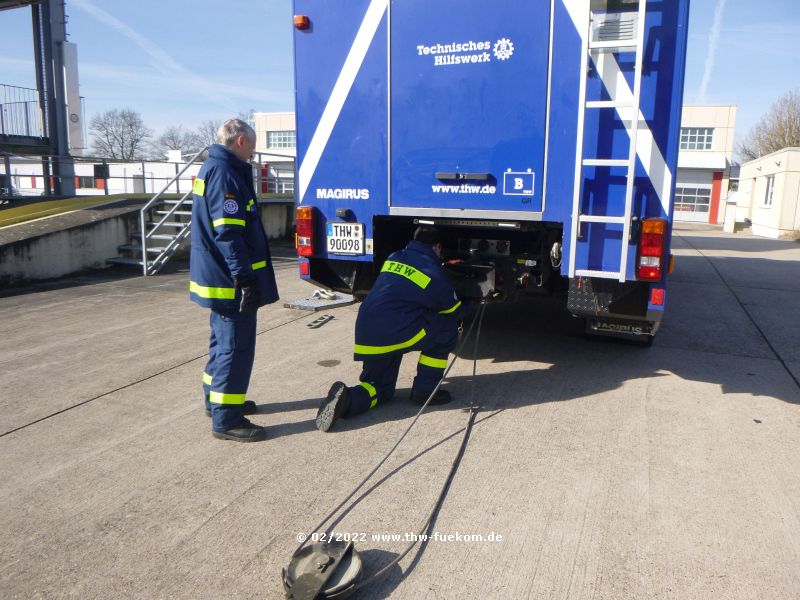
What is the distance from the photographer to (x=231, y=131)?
363 cm

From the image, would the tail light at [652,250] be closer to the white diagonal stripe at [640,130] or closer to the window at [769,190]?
the white diagonal stripe at [640,130]

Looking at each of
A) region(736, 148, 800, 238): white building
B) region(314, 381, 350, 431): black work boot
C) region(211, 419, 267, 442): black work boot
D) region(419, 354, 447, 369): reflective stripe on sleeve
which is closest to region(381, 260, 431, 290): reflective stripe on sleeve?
region(419, 354, 447, 369): reflective stripe on sleeve

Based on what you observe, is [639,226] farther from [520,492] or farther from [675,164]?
[520,492]

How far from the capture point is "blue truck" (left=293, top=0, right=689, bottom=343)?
388 cm

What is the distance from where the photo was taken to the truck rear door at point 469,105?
420cm

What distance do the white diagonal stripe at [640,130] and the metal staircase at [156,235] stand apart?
703 cm

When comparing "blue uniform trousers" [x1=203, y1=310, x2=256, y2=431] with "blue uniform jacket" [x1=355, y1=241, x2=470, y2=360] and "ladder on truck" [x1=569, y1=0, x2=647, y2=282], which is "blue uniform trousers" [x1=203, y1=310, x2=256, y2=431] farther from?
"ladder on truck" [x1=569, y1=0, x2=647, y2=282]

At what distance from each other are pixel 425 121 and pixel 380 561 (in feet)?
10.5

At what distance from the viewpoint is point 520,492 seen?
3.14m

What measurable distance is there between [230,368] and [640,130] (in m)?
3.01

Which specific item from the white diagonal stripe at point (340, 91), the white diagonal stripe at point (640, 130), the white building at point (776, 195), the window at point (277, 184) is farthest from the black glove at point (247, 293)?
the white building at point (776, 195)

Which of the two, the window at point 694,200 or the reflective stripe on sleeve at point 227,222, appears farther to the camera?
the window at point 694,200

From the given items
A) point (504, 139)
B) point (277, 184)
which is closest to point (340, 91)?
point (504, 139)

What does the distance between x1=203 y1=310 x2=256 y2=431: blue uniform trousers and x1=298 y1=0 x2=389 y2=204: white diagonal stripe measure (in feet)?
6.23
